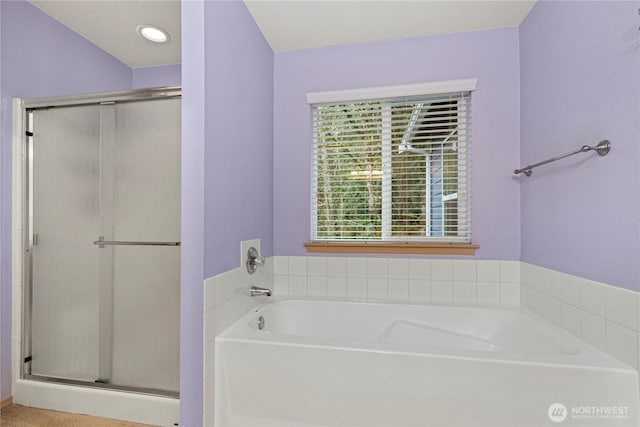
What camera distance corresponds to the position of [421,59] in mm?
2121

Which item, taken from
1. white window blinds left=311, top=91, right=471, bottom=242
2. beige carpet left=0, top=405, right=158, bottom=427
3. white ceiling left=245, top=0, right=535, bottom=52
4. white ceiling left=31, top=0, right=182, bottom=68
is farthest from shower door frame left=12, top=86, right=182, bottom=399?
white window blinds left=311, top=91, right=471, bottom=242

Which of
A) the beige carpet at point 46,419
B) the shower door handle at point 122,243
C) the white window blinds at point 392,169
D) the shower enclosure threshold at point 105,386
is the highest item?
the white window blinds at point 392,169

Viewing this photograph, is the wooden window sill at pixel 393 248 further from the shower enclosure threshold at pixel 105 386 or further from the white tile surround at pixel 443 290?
the shower enclosure threshold at pixel 105 386

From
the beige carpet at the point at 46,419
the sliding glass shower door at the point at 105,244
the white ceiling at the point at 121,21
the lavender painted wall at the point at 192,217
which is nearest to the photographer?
the lavender painted wall at the point at 192,217

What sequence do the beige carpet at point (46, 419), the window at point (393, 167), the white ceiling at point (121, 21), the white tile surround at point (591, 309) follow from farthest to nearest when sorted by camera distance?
the window at point (393, 167) → the white ceiling at point (121, 21) → the beige carpet at point (46, 419) → the white tile surround at point (591, 309)

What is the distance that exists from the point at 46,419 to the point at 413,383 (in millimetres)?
2070

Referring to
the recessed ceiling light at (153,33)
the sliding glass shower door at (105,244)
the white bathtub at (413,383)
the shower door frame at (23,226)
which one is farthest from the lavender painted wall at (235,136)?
the shower door frame at (23,226)

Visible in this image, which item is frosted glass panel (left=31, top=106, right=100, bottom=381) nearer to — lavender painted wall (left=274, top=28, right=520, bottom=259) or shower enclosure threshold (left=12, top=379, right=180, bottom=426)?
shower enclosure threshold (left=12, top=379, right=180, bottom=426)

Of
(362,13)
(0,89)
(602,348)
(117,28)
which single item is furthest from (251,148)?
(602,348)

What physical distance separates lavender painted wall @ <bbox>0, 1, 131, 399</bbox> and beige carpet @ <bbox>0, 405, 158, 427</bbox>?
0.15 m

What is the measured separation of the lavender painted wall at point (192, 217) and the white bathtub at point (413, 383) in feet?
0.43

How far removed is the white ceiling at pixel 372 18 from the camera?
1819mm

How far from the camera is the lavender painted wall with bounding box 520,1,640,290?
1157 mm

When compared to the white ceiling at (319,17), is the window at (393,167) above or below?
below
